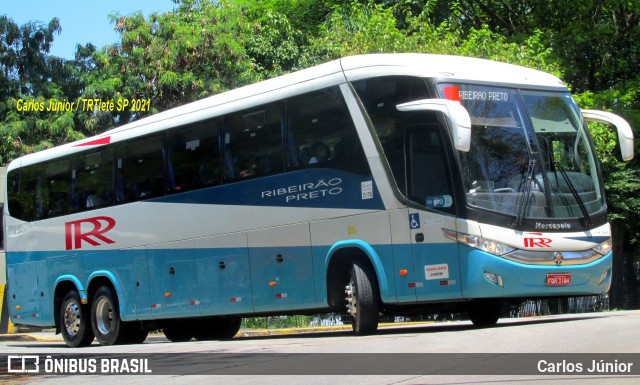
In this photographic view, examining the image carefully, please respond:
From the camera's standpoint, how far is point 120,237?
19234 millimetres

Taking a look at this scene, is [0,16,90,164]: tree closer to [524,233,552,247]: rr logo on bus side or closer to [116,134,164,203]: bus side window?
[116,134,164,203]: bus side window

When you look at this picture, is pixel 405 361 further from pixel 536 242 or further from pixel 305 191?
pixel 305 191

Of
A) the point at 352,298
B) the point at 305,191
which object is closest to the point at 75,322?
the point at 305,191

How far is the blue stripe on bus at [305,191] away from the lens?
568 inches

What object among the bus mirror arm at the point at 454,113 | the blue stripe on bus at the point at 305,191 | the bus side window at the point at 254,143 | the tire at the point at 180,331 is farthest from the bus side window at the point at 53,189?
the bus mirror arm at the point at 454,113

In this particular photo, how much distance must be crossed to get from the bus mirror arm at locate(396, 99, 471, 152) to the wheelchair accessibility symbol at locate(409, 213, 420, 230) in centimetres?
A: 123

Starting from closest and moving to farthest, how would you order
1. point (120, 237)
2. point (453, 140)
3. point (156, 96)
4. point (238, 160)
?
point (453, 140) → point (238, 160) → point (120, 237) → point (156, 96)

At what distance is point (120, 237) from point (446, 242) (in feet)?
25.7

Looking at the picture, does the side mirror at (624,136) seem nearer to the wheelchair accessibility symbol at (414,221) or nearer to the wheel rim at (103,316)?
the wheelchair accessibility symbol at (414,221)

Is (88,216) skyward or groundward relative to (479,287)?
skyward

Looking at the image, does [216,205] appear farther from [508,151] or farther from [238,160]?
[508,151]

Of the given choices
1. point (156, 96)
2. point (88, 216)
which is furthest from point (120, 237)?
point (156, 96)

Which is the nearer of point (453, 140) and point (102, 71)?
point (453, 140)

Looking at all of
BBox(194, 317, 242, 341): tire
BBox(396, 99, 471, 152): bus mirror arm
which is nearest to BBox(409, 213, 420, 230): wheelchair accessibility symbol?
BBox(396, 99, 471, 152): bus mirror arm
